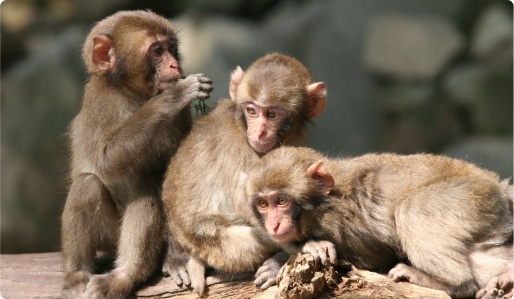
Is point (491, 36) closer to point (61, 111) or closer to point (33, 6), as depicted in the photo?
point (61, 111)

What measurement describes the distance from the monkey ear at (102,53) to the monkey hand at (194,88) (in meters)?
0.96

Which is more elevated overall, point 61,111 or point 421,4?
point 421,4

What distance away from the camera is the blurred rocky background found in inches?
685

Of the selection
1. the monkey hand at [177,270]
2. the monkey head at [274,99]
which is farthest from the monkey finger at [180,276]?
the monkey head at [274,99]

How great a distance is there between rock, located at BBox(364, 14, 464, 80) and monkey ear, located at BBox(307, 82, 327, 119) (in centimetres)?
1251

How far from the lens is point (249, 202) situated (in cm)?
757

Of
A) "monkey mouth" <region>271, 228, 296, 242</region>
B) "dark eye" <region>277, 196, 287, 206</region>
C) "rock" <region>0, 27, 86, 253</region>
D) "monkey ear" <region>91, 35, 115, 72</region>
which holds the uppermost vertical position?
"monkey ear" <region>91, 35, 115, 72</region>

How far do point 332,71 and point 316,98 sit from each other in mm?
12171

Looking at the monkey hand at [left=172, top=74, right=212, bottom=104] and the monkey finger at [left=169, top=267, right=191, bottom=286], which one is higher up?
the monkey hand at [left=172, top=74, right=212, bottom=104]

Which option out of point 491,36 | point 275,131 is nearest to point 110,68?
point 275,131

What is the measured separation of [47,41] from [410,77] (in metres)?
9.72

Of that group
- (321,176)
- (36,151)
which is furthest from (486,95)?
(321,176)

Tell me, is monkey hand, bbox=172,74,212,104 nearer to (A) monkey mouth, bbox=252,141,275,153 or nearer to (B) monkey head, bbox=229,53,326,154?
(B) monkey head, bbox=229,53,326,154

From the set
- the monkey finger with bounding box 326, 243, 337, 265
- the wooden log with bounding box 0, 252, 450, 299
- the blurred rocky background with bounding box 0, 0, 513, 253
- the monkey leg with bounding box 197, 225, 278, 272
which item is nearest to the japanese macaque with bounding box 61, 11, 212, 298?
the wooden log with bounding box 0, 252, 450, 299
